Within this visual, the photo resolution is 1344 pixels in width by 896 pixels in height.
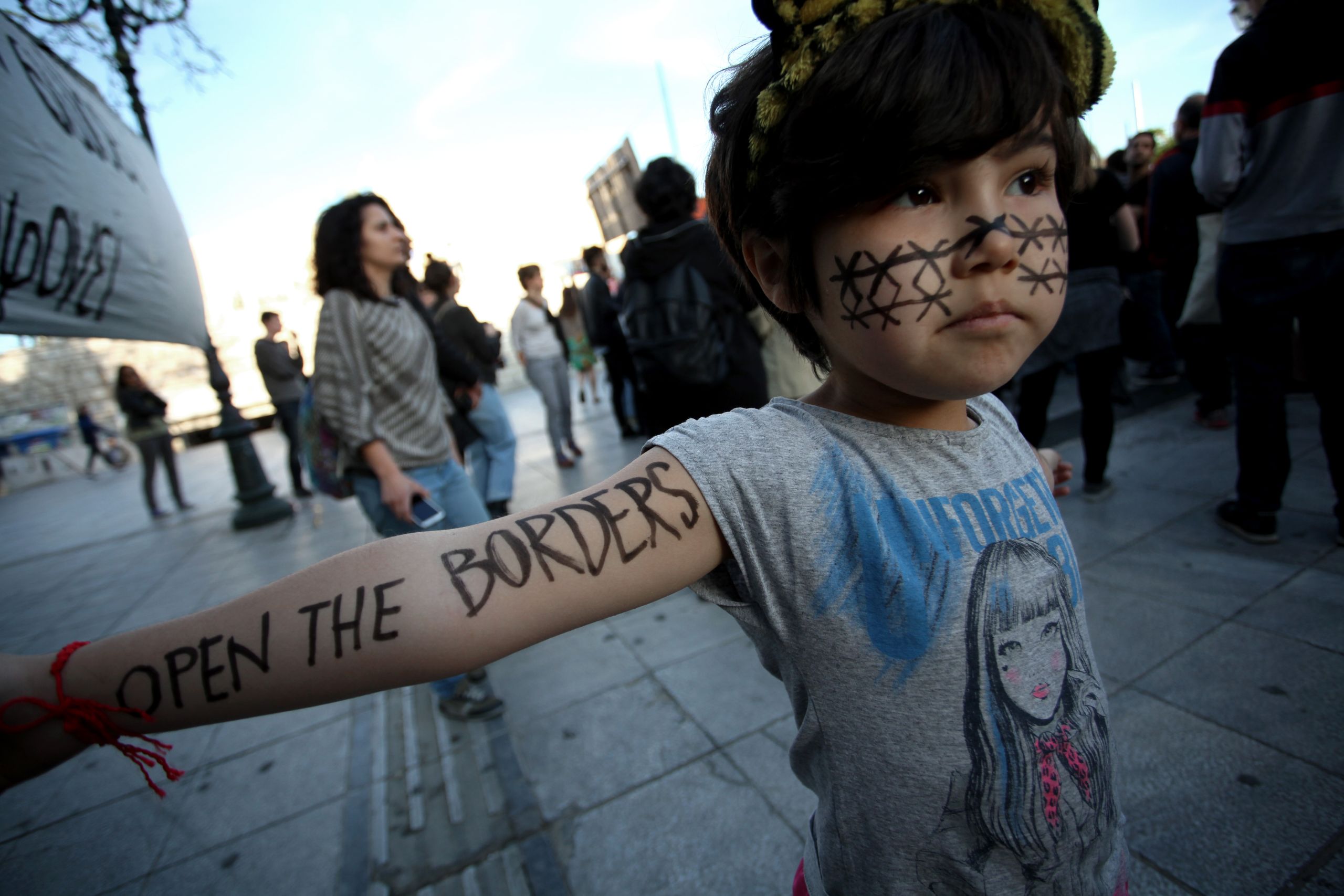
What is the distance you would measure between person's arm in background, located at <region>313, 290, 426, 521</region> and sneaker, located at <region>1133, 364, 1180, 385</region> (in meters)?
6.16

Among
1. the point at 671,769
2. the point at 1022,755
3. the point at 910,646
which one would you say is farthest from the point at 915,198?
the point at 671,769

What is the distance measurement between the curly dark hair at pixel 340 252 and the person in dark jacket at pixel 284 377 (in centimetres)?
551

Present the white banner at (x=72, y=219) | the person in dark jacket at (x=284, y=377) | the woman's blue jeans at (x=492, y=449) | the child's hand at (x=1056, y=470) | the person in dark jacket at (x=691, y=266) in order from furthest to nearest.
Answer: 1. the person in dark jacket at (x=284, y=377)
2. the woman's blue jeans at (x=492, y=449)
3. the person in dark jacket at (x=691, y=266)
4. the white banner at (x=72, y=219)
5. the child's hand at (x=1056, y=470)

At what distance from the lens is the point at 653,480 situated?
814 millimetres

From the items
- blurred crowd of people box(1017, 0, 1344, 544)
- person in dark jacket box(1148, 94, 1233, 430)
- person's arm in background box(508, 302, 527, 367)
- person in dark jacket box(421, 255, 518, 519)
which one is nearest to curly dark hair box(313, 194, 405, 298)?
person in dark jacket box(421, 255, 518, 519)

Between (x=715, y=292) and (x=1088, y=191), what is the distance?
2.07m

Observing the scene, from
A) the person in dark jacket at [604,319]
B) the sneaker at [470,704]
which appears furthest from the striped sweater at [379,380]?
the person in dark jacket at [604,319]

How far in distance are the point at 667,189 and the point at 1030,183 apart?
238 centimetres

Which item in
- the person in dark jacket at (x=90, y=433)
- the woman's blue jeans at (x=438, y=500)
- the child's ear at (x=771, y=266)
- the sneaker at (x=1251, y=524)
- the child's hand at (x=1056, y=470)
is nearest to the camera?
the child's ear at (x=771, y=266)

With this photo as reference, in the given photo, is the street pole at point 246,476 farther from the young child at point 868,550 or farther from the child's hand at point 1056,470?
the child's hand at point 1056,470

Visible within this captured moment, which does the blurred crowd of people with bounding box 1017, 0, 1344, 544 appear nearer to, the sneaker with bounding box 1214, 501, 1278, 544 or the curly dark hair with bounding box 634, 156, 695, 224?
the sneaker with bounding box 1214, 501, 1278, 544

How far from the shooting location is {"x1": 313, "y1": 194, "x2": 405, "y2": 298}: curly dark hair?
248cm

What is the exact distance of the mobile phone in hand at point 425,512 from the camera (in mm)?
2506

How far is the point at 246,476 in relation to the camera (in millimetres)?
7047
